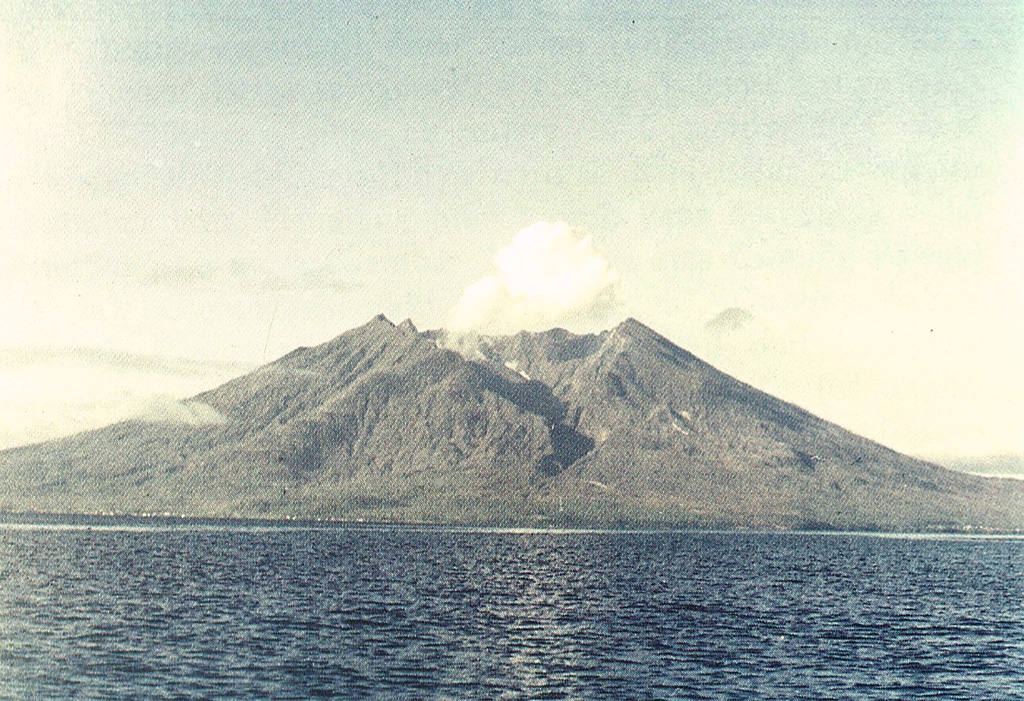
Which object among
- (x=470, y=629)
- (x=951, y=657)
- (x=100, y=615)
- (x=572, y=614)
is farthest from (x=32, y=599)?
(x=951, y=657)

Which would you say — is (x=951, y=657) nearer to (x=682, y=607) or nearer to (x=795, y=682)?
(x=795, y=682)

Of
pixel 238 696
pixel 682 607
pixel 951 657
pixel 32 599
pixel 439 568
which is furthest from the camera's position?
pixel 439 568

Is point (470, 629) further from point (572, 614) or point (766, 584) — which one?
point (766, 584)

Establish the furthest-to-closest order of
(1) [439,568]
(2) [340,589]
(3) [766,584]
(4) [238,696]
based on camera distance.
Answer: (1) [439,568], (3) [766,584], (2) [340,589], (4) [238,696]

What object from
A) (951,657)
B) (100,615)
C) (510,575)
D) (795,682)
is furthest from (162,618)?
(510,575)

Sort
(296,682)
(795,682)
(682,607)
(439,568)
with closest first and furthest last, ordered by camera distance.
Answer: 1. (296,682)
2. (795,682)
3. (682,607)
4. (439,568)

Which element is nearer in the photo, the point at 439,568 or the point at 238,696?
the point at 238,696

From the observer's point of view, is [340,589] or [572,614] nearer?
[572,614]

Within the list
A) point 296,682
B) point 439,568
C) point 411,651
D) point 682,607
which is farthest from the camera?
point 439,568

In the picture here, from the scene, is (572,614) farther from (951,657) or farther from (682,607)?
(951,657)
